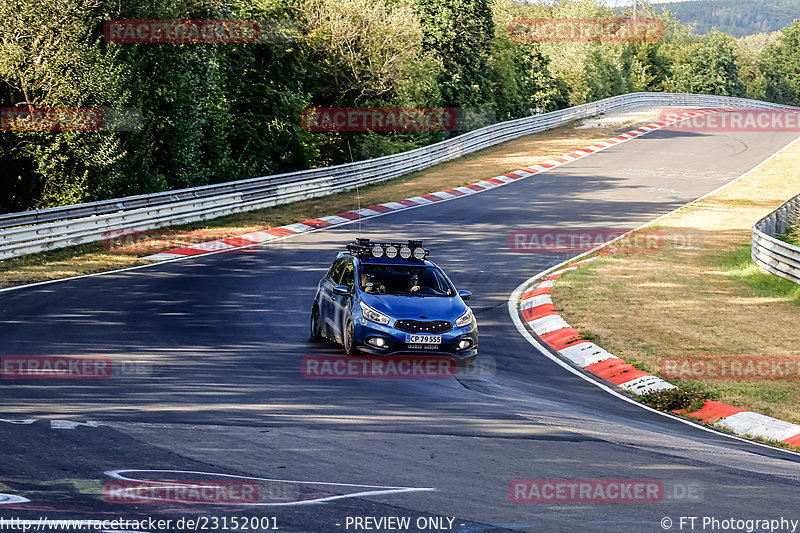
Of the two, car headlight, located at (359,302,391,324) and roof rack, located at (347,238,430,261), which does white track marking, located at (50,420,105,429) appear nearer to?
car headlight, located at (359,302,391,324)

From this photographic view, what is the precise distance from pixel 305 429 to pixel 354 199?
2365 centimetres

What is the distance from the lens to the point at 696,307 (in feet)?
63.2

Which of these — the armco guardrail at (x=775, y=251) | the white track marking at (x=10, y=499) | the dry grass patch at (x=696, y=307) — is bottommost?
the dry grass patch at (x=696, y=307)

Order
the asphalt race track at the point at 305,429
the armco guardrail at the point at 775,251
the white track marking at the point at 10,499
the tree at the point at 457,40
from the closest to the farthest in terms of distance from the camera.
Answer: the white track marking at the point at 10,499 < the asphalt race track at the point at 305,429 < the armco guardrail at the point at 775,251 < the tree at the point at 457,40

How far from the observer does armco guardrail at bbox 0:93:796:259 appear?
2338 cm

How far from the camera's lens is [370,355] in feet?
46.9

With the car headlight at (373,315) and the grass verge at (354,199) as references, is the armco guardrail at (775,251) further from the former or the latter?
the grass verge at (354,199)

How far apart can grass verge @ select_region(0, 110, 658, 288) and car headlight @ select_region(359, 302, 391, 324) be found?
9.64 meters

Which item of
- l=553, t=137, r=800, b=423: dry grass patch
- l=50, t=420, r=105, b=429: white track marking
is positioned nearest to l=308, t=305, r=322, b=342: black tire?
l=553, t=137, r=800, b=423: dry grass patch

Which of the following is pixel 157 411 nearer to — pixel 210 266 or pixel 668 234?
pixel 210 266

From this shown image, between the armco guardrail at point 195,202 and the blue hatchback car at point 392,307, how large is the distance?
10.5m

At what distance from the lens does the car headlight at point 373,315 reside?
13.8 meters

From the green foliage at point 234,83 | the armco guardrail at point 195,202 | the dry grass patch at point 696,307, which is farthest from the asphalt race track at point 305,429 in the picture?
the green foliage at point 234,83

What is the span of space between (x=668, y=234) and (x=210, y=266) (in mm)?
14071
